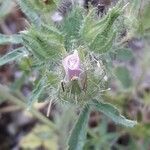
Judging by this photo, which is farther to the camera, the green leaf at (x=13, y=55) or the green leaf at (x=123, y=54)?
the green leaf at (x=123, y=54)

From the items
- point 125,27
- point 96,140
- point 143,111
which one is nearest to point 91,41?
point 125,27

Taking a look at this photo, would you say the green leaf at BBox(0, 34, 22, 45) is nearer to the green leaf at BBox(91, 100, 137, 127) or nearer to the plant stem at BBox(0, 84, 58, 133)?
the green leaf at BBox(91, 100, 137, 127)

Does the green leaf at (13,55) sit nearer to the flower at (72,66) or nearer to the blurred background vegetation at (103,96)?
the blurred background vegetation at (103,96)

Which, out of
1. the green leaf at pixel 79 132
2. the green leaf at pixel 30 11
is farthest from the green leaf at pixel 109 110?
the green leaf at pixel 30 11

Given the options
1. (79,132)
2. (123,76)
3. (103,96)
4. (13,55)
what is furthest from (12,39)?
(123,76)

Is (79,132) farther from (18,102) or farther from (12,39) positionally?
(18,102)

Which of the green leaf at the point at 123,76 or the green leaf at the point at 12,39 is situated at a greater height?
the green leaf at the point at 12,39

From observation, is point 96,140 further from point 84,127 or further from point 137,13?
point 137,13
